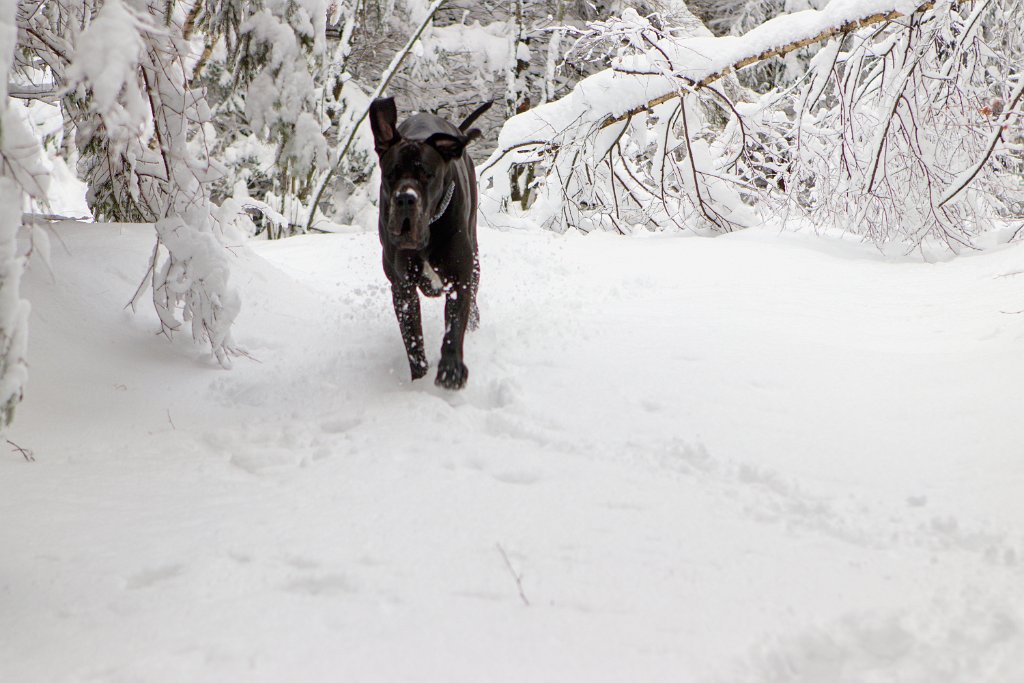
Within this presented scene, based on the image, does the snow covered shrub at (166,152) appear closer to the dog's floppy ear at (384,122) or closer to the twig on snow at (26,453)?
the dog's floppy ear at (384,122)

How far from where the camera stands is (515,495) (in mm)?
2848

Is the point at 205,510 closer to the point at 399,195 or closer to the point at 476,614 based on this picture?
the point at 476,614

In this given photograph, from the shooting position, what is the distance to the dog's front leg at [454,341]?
12.9 ft

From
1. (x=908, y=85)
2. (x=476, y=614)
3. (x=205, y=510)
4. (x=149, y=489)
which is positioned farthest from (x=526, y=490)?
(x=908, y=85)

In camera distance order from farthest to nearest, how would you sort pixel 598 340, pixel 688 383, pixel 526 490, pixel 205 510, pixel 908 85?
pixel 908 85 < pixel 598 340 < pixel 688 383 < pixel 526 490 < pixel 205 510

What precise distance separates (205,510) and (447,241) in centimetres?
196

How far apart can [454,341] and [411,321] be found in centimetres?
28

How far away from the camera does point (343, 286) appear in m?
6.32

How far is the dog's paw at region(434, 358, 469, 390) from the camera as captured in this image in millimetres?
3939

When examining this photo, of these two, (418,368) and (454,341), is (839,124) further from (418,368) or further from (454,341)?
(418,368)

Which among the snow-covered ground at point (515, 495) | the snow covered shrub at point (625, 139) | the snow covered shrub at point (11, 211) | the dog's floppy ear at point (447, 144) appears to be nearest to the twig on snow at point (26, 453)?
the snow-covered ground at point (515, 495)

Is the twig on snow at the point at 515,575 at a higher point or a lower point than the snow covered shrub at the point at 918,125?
lower

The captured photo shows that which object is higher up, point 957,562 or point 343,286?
point 957,562

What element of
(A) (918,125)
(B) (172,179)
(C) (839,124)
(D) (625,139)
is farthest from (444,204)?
(D) (625,139)
